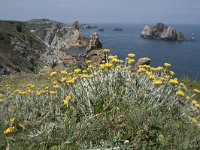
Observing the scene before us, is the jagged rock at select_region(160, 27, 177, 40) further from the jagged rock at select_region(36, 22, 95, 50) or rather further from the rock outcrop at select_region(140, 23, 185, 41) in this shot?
the jagged rock at select_region(36, 22, 95, 50)

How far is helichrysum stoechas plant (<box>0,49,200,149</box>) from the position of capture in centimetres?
466

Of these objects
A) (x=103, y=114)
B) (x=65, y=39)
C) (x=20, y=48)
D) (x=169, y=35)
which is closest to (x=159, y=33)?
(x=169, y=35)

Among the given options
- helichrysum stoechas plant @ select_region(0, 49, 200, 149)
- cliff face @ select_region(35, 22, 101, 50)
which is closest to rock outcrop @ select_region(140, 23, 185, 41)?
cliff face @ select_region(35, 22, 101, 50)

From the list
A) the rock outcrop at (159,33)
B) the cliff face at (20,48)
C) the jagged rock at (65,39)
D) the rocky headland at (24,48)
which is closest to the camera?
the rocky headland at (24,48)

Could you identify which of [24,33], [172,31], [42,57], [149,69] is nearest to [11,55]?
[42,57]

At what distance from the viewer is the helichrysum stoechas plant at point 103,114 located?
4.66 m

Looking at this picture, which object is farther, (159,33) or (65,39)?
(159,33)

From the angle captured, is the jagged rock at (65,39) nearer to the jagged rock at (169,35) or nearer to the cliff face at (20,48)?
the cliff face at (20,48)

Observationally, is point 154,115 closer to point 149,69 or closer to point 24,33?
point 149,69

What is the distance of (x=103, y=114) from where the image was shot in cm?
501

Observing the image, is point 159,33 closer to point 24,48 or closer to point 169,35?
point 169,35

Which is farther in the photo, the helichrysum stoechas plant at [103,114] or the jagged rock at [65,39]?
the jagged rock at [65,39]

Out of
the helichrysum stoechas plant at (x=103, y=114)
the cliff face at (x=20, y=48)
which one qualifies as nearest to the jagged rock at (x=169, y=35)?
the cliff face at (x=20, y=48)

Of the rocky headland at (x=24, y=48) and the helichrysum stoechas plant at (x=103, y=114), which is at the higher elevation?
the helichrysum stoechas plant at (x=103, y=114)
